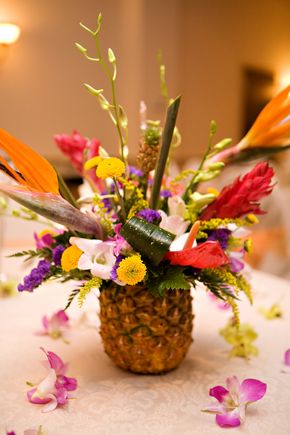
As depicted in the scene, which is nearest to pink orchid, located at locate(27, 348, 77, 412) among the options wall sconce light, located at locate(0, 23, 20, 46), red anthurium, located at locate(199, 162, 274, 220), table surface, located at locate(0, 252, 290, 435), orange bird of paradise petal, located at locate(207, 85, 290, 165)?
table surface, located at locate(0, 252, 290, 435)

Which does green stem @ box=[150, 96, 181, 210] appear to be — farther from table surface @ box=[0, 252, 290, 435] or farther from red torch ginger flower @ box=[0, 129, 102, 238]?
table surface @ box=[0, 252, 290, 435]

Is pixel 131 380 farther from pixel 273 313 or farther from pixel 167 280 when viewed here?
pixel 273 313

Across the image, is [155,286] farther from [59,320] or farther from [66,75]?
[66,75]

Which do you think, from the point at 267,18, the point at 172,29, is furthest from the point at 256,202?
the point at 267,18

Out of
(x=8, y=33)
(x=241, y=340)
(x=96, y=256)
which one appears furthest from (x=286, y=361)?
(x=8, y=33)

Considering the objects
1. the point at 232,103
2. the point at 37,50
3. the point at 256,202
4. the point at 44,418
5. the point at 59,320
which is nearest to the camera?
the point at 44,418

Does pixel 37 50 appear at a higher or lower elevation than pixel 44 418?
higher

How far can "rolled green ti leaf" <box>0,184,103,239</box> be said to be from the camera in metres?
0.64

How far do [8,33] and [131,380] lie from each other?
172 inches

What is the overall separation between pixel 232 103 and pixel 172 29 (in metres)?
1.19

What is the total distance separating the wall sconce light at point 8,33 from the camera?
174 inches

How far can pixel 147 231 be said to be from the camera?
2.20ft

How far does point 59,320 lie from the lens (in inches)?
37.5

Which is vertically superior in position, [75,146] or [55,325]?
[75,146]
